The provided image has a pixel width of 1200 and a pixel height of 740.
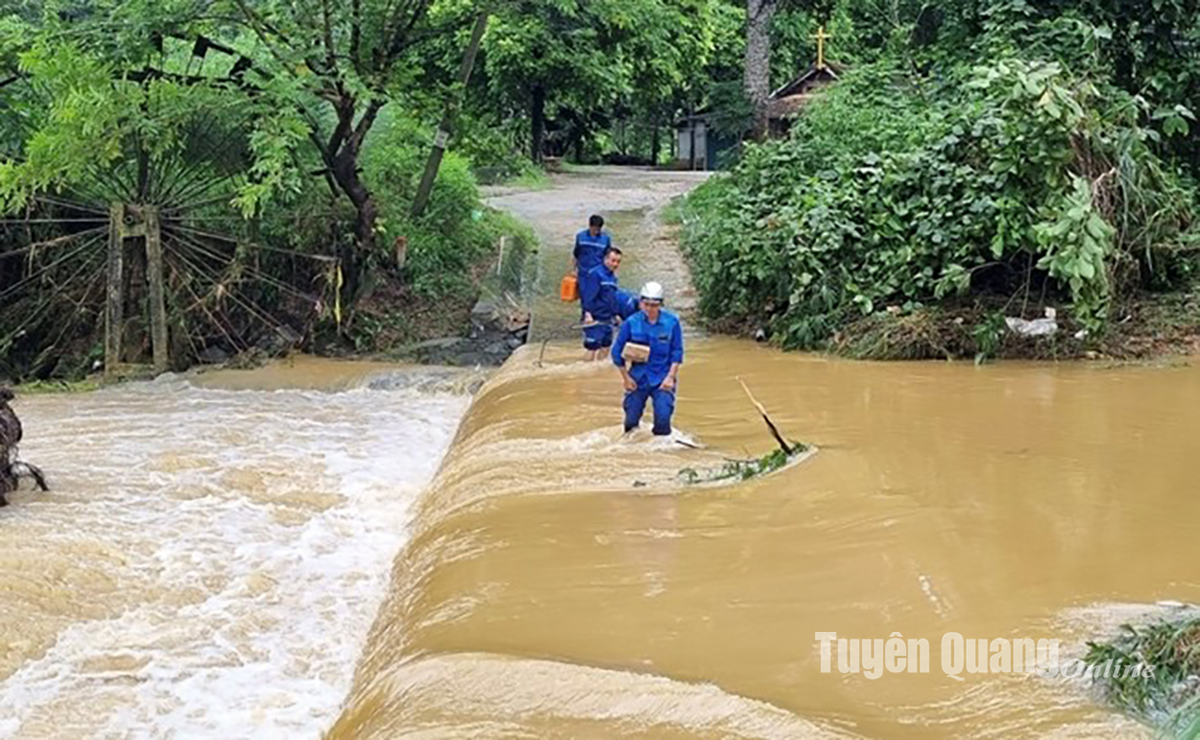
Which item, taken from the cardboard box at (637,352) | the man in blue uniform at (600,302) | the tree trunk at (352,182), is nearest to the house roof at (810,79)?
the tree trunk at (352,182)

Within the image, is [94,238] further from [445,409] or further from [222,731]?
[222,731]

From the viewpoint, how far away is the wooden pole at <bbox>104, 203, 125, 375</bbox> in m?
16.0

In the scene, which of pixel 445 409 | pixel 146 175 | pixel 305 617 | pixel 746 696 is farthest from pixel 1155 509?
pixel 146 175

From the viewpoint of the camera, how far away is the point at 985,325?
1261 cm

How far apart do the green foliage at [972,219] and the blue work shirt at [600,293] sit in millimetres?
2112

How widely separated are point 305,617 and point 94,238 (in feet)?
36.7

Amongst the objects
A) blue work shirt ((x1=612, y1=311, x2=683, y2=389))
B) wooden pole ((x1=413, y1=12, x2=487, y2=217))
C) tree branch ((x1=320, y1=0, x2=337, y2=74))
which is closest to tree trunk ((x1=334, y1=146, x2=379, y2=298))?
wooden pole ((x1=413, y1=12, x2=487, y2=217))

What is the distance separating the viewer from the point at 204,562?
8.03m

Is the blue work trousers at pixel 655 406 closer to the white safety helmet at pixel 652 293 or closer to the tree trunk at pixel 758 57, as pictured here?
the white safety helmet at pixel 652 293

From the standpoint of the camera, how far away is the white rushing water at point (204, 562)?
19.7 ft

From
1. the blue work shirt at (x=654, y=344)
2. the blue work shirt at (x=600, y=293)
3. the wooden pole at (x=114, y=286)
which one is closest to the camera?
the blue work shirt at (x=654, y=344)

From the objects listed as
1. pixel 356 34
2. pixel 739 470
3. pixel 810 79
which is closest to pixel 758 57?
pixel 356 34

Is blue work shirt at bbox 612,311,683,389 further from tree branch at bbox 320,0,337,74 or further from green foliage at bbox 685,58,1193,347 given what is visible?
tree branch at bbox 320,0,337,74

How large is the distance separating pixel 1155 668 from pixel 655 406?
493 cm
